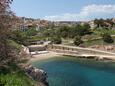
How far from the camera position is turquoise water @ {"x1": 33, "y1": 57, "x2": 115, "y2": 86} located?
144ft

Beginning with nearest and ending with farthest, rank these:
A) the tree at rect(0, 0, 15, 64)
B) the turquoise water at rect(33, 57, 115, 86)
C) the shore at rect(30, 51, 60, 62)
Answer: the tree at rect(0, 0, 15, 64) < the turquoise water at rect(33, 57, 115, 86) < the shore at rect(30, 51, 60, 62)

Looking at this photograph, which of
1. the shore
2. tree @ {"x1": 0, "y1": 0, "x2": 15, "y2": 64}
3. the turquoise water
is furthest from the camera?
the shore

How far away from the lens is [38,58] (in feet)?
257

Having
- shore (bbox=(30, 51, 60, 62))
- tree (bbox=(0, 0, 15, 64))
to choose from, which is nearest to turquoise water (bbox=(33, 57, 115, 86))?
shore (bbox=(30, 51, 60, 62))

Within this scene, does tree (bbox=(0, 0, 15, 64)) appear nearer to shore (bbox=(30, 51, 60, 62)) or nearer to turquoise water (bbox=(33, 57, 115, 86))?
turquoise water (bbox=(33, 57, 115, 86))

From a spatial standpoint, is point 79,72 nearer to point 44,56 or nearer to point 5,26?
point 44,56

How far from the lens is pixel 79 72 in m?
56.6

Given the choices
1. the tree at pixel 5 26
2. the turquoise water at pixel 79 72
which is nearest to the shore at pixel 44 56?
the turquoise water at pixel 79 72

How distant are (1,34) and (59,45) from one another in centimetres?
7412

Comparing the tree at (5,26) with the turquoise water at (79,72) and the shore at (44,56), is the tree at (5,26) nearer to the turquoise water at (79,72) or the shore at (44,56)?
the turquoise water at (79,72)

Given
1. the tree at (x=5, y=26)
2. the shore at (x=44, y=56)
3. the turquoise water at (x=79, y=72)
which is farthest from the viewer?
the shore at (x=44, y=56)

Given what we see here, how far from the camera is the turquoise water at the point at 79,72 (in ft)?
144

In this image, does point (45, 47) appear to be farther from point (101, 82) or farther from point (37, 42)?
point (101, 82)

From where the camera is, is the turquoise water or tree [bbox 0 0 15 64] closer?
tree [bbox 0 0 15 64]
